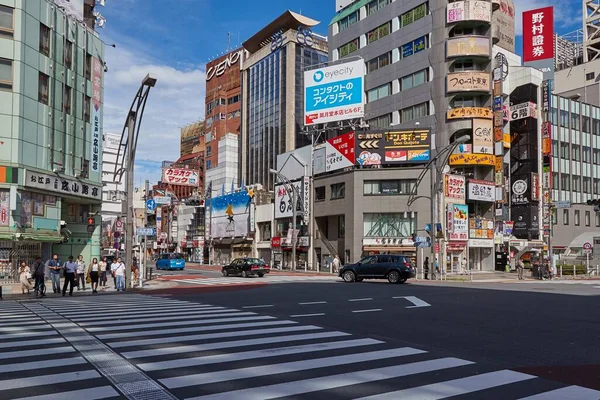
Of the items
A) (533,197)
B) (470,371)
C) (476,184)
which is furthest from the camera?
(533,197)

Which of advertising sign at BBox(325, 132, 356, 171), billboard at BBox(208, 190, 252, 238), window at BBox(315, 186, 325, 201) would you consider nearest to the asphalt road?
advertising sign at BBox(325, 132, 356, 171)

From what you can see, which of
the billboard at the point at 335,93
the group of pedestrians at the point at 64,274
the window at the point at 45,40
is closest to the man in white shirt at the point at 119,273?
the group of pedestrians at the point at 64,274

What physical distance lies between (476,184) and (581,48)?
6331 cm

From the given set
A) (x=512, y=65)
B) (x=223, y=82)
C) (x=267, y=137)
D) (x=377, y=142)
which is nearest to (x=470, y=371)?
(x=377, y=142)

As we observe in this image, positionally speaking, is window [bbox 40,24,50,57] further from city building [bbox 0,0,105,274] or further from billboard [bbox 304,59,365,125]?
billboard [bbox 304,59,365,125]

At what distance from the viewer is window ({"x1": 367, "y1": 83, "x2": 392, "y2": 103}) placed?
2335 inches

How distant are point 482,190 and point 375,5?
25249 mm

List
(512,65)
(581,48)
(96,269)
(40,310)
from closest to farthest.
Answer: (40,310) < (96,269) < (512,65) < (581,48)

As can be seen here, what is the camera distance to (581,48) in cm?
9738

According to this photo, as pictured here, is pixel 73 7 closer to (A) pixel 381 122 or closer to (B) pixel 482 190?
(A) pixel 381 122

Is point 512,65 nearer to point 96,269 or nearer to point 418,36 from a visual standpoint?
point 418,36

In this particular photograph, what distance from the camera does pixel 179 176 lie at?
3297 inches

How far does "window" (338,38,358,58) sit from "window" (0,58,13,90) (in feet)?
140

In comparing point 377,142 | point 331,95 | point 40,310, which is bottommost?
point 40,310
